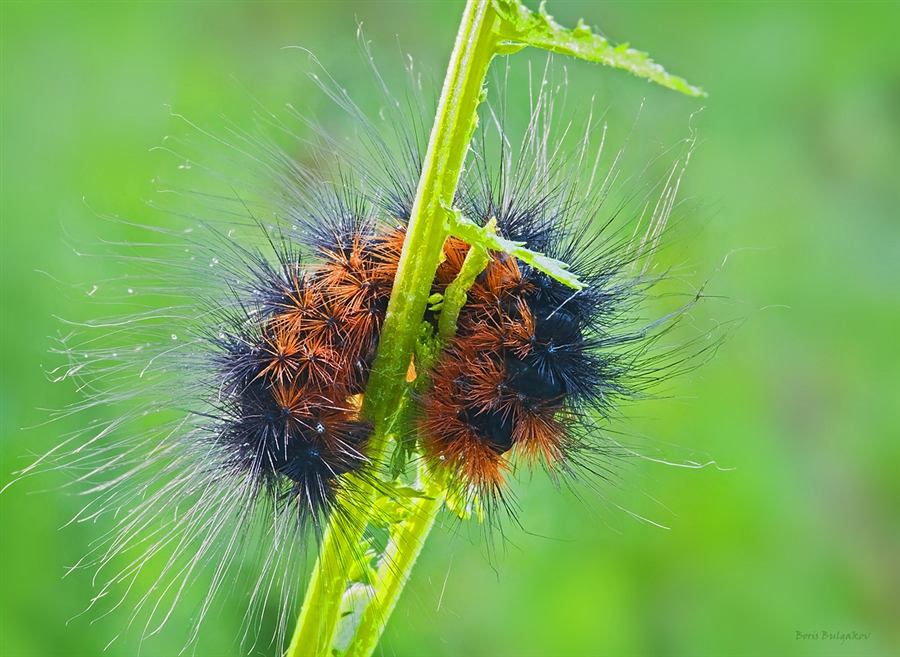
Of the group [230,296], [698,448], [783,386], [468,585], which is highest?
[230,296]

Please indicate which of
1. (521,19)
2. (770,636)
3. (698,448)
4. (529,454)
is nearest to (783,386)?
(698,448)

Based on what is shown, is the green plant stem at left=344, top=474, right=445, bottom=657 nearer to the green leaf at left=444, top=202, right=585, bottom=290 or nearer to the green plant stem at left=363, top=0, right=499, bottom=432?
the green plant stem at left=363, top=0, right=499, bottom=432

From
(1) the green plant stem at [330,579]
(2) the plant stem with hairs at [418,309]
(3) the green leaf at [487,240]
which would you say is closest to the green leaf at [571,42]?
(2) the plant stem with hairs at [418,309]

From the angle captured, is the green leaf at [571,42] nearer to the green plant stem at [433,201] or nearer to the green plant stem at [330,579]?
the green plant stem at [433,201]

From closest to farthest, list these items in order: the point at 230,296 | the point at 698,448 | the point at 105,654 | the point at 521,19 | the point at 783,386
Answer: the point at 521,19
the point at 230,296
the point at 105,654
the point at 698,448
the point at 783,386

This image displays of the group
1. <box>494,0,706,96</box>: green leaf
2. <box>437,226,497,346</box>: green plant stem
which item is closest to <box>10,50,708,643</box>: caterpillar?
<box>437,226,497,346</box>: green plant stem

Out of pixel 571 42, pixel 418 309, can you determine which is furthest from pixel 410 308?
pixel 571 42

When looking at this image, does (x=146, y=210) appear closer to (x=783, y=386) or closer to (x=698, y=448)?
(x=698, y=448)
